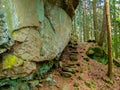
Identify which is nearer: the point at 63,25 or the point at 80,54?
the point at 63,25

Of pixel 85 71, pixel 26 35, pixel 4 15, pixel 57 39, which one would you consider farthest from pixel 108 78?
pixel 4 15

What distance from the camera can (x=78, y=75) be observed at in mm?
10094

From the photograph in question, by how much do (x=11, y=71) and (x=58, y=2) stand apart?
393 centimetres

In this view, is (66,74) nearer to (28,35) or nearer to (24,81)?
(24,81)

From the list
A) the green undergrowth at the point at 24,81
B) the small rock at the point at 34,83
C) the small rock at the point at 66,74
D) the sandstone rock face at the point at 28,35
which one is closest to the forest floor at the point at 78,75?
the small rock at the point at 66,74

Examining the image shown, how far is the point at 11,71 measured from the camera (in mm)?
7578

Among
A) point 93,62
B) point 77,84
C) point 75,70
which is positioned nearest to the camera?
point 77,84

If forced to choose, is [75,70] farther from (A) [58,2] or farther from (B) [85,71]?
(A) [58,2]

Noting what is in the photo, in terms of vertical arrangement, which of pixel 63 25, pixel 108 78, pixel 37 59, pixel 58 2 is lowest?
pixel 108 78

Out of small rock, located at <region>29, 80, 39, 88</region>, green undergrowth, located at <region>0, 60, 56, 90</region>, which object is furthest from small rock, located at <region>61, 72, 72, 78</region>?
small rock, located at <region>29, 80, 39, 88</region>

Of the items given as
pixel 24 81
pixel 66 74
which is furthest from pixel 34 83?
pixel 66 74

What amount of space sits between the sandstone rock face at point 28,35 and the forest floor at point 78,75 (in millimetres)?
897

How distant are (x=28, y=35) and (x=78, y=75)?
3343 millimetres

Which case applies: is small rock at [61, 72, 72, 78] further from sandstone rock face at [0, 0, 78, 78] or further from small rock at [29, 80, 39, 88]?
small rock at [29, 80, 39, 88]
